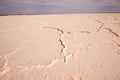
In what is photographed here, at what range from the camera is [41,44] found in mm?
1083

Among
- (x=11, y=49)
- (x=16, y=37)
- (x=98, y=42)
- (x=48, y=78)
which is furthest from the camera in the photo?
(x=16, y=37)

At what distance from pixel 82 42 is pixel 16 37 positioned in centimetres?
62

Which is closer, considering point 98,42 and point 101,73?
point 101,73

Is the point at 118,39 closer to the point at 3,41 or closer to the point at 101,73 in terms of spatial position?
the point at 101,73

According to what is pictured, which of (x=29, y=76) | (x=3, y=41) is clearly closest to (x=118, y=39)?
(x=29, y=76)

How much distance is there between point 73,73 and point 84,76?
0.06m

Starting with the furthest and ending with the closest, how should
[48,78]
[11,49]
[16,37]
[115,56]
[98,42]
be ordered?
[16,37] → [98,42] → [11,49] → [115,56] → [48,78]

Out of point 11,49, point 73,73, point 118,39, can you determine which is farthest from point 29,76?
point 118,39

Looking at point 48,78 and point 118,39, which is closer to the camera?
point 48,78

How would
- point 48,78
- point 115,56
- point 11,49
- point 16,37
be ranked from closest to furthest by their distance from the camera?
point 48,78 < point 115,56 < point 11,49 < point 16,37

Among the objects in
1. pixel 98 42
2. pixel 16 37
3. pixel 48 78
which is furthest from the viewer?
pixel 16 37

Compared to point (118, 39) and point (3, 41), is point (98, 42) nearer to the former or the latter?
point (118, 39)

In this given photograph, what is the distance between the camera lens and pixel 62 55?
0.89 meters

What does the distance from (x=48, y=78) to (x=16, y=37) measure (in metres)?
0.71
